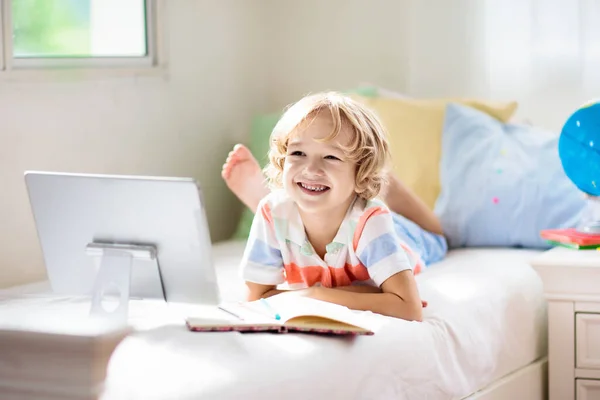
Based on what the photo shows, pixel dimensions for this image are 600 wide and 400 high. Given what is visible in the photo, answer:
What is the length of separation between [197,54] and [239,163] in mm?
898

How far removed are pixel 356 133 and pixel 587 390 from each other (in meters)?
0.84

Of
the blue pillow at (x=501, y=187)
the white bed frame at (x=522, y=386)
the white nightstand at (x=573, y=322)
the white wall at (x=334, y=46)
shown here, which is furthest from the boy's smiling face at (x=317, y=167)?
the white wall at (x=334, y=46)

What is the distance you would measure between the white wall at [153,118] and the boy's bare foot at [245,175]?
0.50 m

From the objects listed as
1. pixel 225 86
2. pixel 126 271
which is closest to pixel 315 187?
pixel 126 271

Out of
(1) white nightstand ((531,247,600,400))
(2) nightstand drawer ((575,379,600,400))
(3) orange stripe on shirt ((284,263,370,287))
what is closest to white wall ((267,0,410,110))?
(1) white nightstand ((531,247,600,400))

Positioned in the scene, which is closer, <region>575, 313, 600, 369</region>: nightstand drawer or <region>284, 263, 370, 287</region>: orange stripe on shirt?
<region>284, 263, 370, 287</region>: orange stripe on shirt

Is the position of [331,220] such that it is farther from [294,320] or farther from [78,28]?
[78,28]

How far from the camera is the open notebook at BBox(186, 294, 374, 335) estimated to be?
1.42 metres

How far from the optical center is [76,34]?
2.58 metres

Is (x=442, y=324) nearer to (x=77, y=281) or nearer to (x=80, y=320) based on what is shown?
(x=77, y=281)

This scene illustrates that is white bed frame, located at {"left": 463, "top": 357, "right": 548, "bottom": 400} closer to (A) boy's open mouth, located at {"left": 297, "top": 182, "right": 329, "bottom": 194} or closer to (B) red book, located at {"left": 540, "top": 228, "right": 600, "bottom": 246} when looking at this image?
(B) red book, located at {"left": 540, "top": 228, "right": 600, "bottom": 246}

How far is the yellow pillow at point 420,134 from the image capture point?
2.53m

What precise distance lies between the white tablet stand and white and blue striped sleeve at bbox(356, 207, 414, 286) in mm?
413

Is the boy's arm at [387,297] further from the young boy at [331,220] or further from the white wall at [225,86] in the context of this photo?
the white wall at [225,86]
